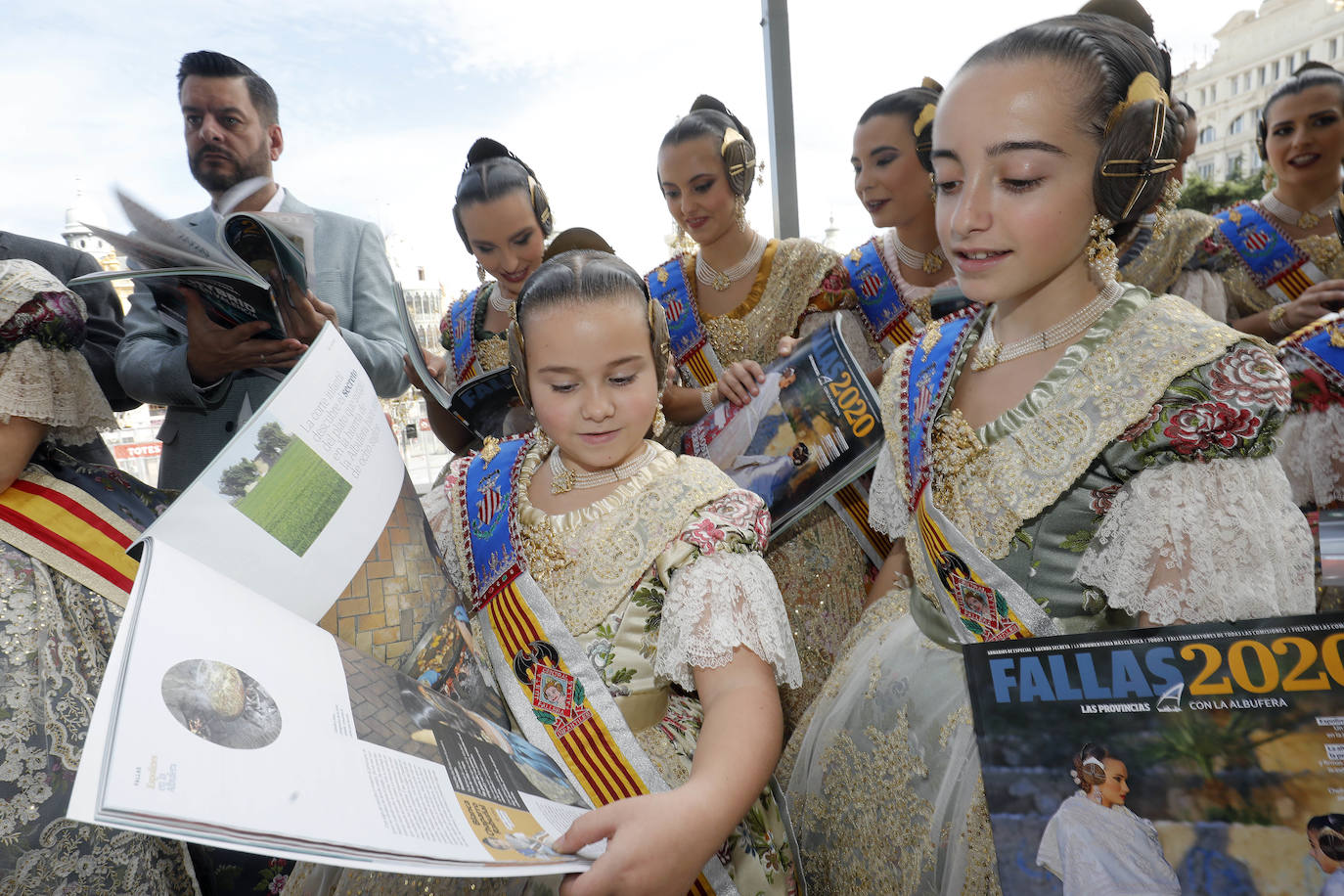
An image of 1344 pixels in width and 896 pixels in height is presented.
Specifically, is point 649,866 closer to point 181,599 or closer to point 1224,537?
point 181,599

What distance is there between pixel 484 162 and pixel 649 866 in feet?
5.59

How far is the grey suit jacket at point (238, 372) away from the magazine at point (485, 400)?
90 mm

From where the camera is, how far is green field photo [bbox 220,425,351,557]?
2.27 ft

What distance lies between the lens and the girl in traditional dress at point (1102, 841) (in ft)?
2.35

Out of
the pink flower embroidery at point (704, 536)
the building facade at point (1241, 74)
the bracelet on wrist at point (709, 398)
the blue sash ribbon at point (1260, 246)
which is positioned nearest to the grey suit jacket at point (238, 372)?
the bracelet on wrist at point (709, 398)

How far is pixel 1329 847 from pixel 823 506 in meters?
1.19

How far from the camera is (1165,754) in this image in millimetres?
715

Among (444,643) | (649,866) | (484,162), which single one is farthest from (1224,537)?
(484,162)

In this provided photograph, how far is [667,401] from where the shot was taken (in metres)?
1.84

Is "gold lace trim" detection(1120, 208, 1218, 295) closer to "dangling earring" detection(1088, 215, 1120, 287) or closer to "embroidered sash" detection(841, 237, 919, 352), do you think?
"embroidered sash" detection(841, 237, 919, 352)

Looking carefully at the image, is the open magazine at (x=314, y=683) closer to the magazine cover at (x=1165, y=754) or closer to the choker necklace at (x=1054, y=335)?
the magazine cover at (x=1165, y=754)

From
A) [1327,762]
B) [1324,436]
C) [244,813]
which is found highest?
[244,813]

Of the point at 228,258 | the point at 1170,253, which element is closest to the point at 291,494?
the point at 228,258

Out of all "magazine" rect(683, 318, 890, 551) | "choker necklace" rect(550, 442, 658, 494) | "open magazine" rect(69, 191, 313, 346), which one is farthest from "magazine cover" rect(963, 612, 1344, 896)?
"open magazine" rect(69, 191, 313, 346)
